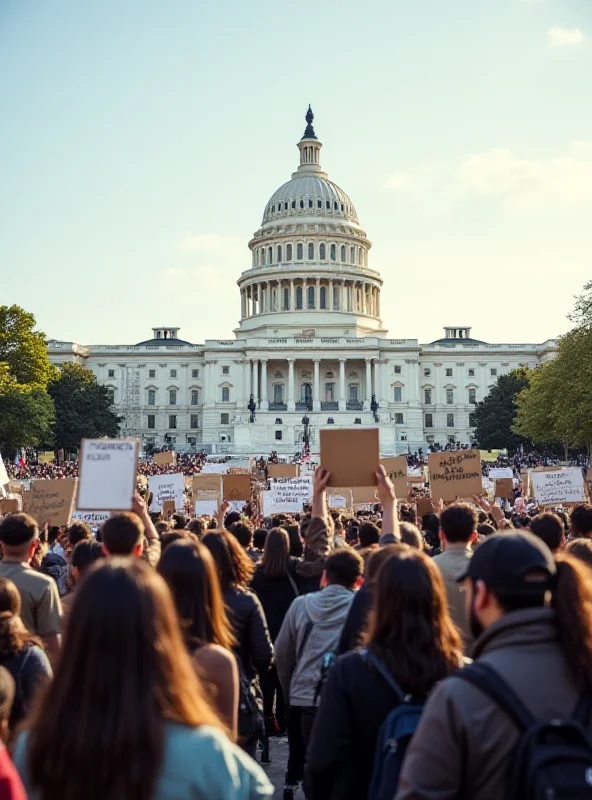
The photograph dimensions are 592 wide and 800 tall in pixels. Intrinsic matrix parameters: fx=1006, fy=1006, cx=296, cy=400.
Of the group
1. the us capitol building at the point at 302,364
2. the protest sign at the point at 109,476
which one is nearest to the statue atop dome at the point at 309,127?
the us capitol building at the point at 302,364

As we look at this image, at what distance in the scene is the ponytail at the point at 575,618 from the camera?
12.2ft

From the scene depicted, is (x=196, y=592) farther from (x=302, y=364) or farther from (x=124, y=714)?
(x=302, y=364)

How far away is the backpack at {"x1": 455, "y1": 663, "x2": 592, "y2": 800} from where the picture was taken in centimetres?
311

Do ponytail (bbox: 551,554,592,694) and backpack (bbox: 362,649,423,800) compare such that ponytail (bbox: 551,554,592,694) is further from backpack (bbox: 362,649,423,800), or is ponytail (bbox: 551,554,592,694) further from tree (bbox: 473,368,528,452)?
tree (bbox: 473,368,528,452)

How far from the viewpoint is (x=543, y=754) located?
10.4 ft

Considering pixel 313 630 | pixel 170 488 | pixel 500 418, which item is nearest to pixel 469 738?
pixel 313 630

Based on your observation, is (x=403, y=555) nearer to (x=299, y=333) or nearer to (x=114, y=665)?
(x=114, y=665)

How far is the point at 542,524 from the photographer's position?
8.73 meters

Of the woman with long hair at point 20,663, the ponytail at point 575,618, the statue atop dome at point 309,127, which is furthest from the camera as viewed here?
the statue atop dome at point 309,127

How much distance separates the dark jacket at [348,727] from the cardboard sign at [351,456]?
3.93 meters

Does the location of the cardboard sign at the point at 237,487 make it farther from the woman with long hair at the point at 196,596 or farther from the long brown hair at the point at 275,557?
the woman with long hair at the point at 196,596

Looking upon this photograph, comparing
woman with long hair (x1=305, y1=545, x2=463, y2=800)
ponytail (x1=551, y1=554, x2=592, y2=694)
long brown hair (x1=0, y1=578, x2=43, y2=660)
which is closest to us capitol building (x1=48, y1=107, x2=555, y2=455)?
long brown hair (x1=0, y1=578, x2=43, y2=660)

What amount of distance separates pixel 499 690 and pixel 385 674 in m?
1.19

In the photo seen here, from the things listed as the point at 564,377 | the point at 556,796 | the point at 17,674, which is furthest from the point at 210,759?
the point at 564,377
